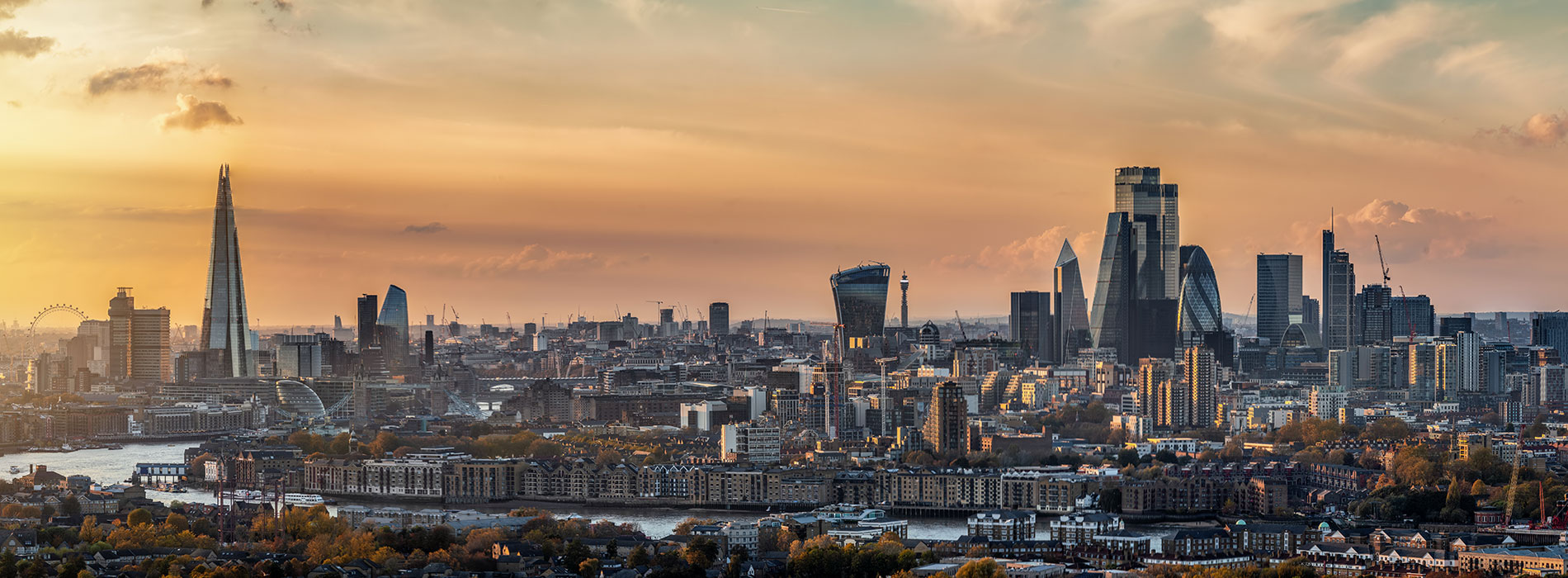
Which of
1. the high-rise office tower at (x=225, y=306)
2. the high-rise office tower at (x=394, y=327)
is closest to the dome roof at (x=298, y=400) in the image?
the high-rise office tower at (x=225, y=306)

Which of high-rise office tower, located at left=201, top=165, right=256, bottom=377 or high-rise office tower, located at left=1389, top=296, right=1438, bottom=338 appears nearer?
high-rise office tower, located at left=201, top=165, right=256, bottom=377

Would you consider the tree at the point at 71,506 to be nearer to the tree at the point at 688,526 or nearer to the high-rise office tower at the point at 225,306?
the tree at the point at 688,526

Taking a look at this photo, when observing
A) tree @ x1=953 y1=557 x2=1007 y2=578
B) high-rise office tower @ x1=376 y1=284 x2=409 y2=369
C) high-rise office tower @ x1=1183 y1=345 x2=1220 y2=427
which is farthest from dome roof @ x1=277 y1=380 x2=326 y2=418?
tree @ x1=953 y1=557 x2=1007 y2=578

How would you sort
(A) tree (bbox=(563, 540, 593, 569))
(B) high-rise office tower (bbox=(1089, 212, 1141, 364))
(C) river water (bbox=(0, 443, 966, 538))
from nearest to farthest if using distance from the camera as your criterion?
(A) tree (bbox=(563, 540, 593, 569))
(C) river water (bbox=(0, 443, 966, 538))
(B) high-rise office tower (bbox=(1089, 212, 1141, 364))

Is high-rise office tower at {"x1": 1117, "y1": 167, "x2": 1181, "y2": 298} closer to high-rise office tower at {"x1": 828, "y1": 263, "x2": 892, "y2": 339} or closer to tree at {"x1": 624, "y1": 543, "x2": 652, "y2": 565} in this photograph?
high-rise office tower at {"x1": 828, "y1": 263, "x2": 892, "y2": 339}

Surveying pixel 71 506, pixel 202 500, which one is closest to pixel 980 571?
pixel 71 506
